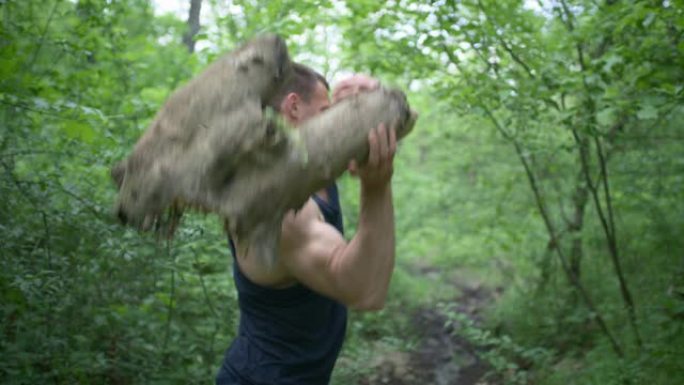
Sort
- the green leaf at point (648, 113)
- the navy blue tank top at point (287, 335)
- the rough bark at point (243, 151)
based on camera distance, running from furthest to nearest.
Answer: the green leaf at point (648, 113), the navy blue tank top at point (287, 335), the rough bark at point (243, 151)

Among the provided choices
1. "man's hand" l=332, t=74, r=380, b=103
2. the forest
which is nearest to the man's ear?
"man's hand" l=332, t=74, r=380, b=103

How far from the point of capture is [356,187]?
→ 8539 mm

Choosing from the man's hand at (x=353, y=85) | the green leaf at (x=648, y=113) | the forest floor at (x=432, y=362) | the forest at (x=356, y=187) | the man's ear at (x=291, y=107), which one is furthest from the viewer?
the forest floor at (x=432, y=362)

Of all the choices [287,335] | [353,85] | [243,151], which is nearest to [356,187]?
[287,335]

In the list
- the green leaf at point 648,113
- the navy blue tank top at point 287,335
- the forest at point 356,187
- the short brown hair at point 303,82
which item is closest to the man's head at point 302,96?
the short brown hair at point 303,82

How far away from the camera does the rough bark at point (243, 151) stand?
1392 mm

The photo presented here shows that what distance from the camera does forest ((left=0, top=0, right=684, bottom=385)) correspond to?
11.7ft

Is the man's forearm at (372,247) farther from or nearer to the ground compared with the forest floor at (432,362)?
farther from the ground

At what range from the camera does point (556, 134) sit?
21.0 feet

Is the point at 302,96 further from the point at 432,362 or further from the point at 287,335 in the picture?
the point at 432,362

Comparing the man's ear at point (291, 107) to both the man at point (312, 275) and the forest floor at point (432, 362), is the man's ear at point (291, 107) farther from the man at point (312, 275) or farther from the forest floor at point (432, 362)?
the forest floor at point (432, 362)

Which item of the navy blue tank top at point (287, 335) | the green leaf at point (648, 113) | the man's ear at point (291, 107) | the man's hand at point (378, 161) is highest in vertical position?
the green leaf at point (648, 113)

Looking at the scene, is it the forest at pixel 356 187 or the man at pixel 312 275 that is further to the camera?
the forest at pixel 356 187

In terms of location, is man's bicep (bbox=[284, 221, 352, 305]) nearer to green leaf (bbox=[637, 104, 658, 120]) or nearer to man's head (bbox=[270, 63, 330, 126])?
man's head (bbox=[270, 63, 330, 126])
